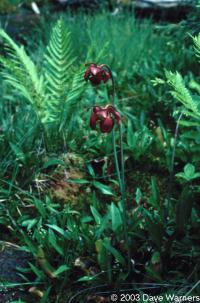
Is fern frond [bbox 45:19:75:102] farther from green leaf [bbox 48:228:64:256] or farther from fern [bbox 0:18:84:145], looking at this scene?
green leaf [bbox 48:228:64:256]

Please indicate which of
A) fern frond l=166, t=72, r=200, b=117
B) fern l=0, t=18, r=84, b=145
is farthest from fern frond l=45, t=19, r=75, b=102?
fern frond l=166, t=72, r=200, b=117

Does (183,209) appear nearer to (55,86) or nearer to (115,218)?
(115,218)

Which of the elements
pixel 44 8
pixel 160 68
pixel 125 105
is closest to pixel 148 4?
pixel 44 8

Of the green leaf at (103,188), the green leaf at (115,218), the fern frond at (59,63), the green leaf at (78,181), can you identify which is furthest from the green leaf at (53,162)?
the green leaf at (115,218)

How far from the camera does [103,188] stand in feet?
8.89

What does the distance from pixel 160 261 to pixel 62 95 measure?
1.34m

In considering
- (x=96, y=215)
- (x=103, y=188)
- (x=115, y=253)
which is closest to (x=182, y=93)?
(x=115, y=253)

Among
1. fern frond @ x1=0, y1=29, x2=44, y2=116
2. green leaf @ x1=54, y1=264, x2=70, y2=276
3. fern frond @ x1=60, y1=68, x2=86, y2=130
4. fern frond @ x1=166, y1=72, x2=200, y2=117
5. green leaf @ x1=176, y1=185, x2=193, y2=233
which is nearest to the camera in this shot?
fern frond @ x1=166, y1=72, x2=200, y2=117

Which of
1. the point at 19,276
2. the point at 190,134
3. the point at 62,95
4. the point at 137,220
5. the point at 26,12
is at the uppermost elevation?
the point at 26,12

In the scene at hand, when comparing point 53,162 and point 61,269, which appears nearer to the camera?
point 61,269

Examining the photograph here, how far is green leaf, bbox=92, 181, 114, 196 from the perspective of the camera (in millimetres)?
2683

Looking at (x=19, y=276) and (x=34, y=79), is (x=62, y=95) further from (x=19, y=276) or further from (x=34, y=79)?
(x=19, y=276)

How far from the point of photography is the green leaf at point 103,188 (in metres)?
2.68

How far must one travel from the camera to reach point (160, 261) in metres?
2.05
